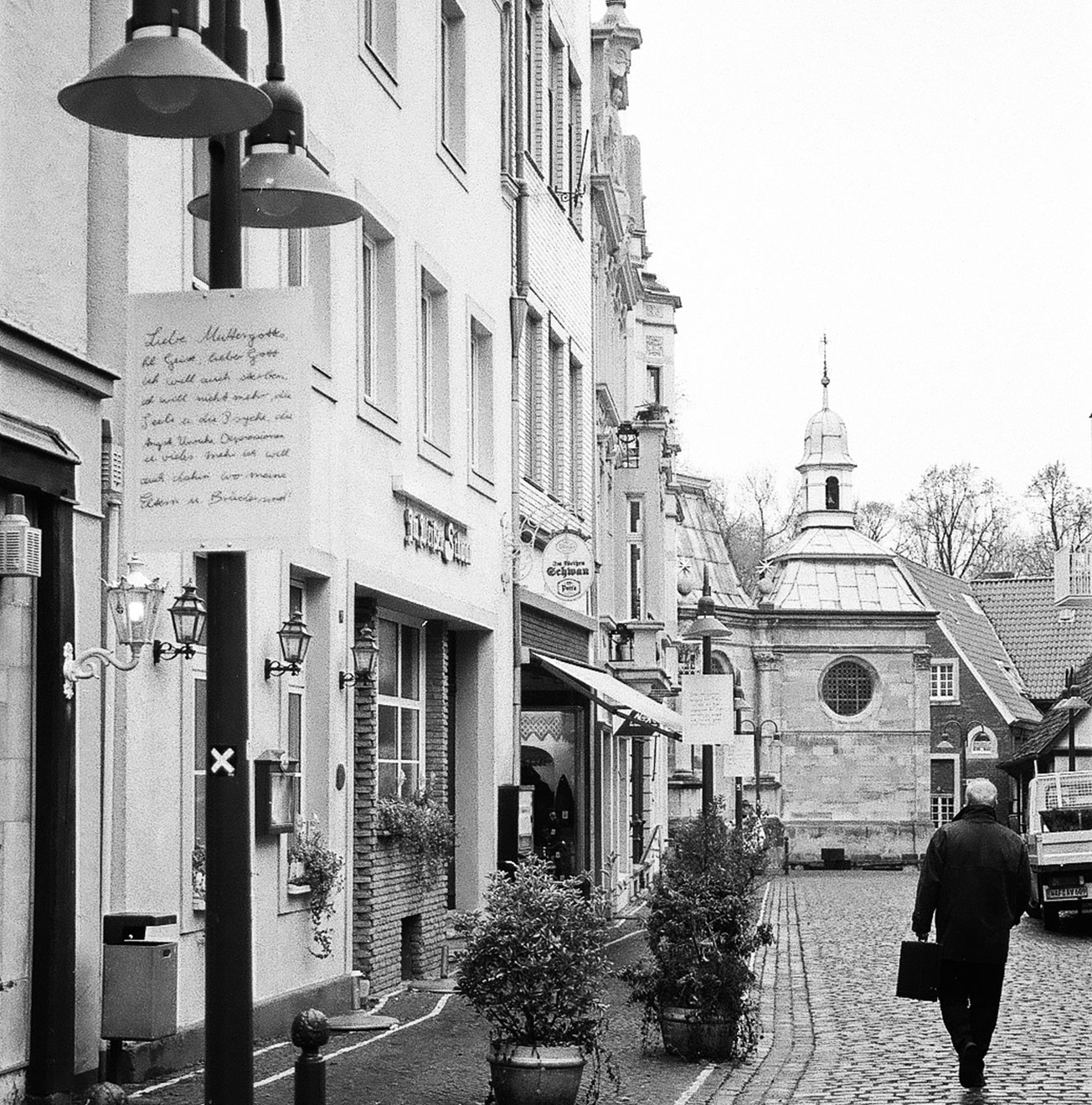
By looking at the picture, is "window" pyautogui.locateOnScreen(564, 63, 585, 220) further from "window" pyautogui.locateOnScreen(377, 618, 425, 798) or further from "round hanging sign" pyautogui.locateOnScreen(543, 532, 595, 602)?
"window" pyautogui.locateOnScreen(377, 618, 425, 798)

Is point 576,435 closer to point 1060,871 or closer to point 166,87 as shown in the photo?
point 1060,871

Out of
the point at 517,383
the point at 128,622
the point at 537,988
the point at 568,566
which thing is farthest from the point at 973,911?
the point at 568,566

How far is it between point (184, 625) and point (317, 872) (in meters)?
4.00

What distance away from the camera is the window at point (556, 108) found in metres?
27.3

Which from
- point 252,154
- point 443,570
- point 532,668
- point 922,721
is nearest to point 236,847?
point 252,154

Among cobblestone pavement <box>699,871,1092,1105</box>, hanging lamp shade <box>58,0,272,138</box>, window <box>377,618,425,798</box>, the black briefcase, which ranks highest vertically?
hanging lamp shade <box>58,0,272,138</box>

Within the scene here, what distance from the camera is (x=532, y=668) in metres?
25.9

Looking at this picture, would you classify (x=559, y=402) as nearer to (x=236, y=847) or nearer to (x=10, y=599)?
(x=10, y=599)

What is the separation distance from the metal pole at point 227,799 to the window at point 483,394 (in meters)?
14.6

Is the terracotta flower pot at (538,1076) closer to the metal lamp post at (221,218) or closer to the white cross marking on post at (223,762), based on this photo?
the metal lamp post at (221,218)

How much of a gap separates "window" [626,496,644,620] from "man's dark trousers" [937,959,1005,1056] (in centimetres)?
2491

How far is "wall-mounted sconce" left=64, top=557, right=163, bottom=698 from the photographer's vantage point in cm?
1070

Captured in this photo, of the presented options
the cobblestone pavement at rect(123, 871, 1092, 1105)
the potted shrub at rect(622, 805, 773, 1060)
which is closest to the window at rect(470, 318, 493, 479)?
the cobblestone pavement at rect(123, 871, 1092, 1105)

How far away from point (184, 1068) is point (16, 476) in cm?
378
